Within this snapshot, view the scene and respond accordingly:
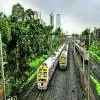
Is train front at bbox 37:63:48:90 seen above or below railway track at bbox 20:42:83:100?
above

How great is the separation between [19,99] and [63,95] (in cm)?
645

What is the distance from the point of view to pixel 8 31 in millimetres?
36000

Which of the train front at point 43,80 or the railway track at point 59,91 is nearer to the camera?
the railway track at point 59,91

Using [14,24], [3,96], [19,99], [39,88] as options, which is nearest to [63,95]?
[39,88]

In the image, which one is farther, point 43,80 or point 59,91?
point 59,91

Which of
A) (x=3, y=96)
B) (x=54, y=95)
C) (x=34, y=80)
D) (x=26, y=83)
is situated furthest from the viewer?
(x=34, y=80)

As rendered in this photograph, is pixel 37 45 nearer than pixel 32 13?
No

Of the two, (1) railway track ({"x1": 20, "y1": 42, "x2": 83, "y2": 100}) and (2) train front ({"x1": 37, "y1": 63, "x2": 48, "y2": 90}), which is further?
(2) train front ({"x1": 37, "y1": 63, "x2": 48, "y2": 90})

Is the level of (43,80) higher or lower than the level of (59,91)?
higher

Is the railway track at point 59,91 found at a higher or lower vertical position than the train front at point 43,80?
lower

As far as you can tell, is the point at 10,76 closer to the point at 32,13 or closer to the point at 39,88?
the point at 39,88

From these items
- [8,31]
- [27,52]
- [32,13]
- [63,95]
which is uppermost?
[32,13]

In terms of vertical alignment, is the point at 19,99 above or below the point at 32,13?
below

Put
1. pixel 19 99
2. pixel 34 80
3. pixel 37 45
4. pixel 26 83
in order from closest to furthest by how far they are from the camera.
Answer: pixel 19 99 → pixel 26 83 → pixel 34 80 → pixel 37 45
